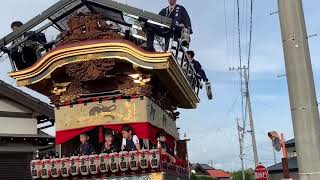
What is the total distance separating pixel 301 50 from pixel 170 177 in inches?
309

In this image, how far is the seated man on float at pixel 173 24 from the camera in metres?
12.0

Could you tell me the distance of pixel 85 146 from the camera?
11125mm

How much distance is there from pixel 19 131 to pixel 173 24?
7.74m

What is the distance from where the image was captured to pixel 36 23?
12.6 metres

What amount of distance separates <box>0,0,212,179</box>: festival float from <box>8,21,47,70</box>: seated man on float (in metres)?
0.16

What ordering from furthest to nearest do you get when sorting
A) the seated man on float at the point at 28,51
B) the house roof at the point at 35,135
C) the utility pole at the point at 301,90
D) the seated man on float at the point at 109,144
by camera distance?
the house roof at the point at 35,135 < the seated man on float at the point at 28,51 < the seated man on float at the point at 109,144 < the utility pole at the point at 301,90

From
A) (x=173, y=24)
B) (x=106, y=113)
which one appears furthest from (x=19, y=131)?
(x=173, y=24)

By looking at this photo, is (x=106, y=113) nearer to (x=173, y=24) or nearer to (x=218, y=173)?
(x=173, y=24)

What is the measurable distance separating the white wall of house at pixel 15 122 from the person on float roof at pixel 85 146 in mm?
5489

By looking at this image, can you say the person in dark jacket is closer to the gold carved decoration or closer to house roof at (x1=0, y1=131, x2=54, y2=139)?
the gold carved decoration

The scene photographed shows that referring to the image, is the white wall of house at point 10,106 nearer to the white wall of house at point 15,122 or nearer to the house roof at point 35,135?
the white wall of house at point 15,122

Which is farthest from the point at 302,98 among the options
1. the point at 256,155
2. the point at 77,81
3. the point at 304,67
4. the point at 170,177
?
the point at 256,155

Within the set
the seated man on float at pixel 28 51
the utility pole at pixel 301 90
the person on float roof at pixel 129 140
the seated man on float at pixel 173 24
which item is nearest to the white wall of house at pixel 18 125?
the seated man on float at pixel 28 51

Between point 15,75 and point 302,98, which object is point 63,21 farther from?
point 302,98
